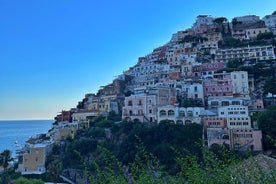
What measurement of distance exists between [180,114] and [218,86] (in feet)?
30.5

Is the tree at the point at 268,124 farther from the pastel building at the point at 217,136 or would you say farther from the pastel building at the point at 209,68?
the pastel building at the point at 209,68

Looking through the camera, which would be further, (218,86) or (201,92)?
(218,86)

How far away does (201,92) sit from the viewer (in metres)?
36.6

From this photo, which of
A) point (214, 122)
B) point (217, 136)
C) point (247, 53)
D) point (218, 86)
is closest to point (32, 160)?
point (217, 136)

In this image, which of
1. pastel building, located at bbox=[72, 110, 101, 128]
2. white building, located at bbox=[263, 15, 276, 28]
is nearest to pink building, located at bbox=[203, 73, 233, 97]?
pastel building, located at bbox=[72, 110, 101, 128]

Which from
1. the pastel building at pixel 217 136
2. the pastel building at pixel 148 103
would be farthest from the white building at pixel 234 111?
the pastel building at pixel 148 103

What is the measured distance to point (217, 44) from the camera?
167ft

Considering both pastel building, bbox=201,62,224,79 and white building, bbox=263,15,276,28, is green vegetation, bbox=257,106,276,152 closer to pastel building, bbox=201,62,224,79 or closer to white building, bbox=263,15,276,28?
pastel building, bbox=201,62,224,79

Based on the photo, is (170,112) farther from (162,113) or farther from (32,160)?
(32,160)

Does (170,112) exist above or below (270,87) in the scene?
below

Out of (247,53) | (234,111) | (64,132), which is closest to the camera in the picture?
(234,111)

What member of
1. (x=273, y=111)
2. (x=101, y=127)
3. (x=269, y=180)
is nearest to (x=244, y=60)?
(x=273, y=111)

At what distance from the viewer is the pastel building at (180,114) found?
100ft

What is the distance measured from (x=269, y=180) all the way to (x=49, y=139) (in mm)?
37134
